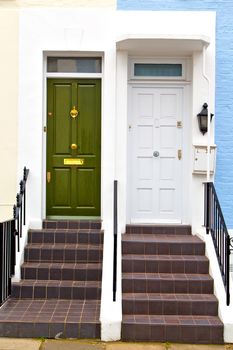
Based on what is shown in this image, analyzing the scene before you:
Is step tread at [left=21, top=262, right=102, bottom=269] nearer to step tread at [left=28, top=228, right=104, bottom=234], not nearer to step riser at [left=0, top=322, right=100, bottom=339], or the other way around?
step tread at [left=28, top=228, right=104, bottom=234]

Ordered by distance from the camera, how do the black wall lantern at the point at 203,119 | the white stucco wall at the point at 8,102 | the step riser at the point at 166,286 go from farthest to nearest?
1. the white stucco wall at the point at 8,102
2. the black wall lantern at the point at 203,119
3. the step riser at the point at 166,286

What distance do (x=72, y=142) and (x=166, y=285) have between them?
2730 millimetres

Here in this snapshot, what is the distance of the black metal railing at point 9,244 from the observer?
21.3 ft

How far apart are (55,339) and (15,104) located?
11.9 ft

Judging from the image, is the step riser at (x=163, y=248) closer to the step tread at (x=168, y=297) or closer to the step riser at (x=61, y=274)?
the step riser at (x=61, y=274)

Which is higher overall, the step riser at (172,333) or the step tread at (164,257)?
the step tread at (164,257)

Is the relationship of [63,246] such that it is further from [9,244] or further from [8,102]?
[8,102]

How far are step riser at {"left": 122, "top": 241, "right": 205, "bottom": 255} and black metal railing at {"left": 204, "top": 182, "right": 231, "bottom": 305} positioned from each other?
293mm

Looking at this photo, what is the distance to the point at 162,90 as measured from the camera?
316 inches

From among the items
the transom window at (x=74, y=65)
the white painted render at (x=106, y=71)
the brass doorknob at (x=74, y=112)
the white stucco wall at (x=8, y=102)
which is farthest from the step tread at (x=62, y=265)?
the transom window at (x=74, y=65)

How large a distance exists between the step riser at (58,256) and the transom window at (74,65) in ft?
9.14

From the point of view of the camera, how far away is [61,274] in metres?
6.91

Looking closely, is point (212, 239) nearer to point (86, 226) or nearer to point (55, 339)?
point (86, 226)

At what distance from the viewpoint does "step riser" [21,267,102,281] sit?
6.91m
